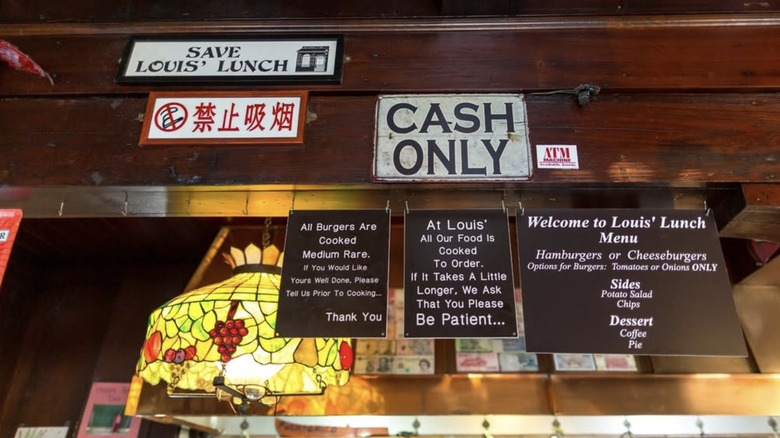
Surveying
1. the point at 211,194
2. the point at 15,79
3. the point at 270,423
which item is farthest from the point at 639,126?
the point at 270,423

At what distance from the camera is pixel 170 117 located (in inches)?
80.5

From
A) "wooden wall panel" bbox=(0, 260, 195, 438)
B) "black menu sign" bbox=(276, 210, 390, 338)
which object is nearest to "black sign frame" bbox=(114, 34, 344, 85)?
"black menu sign" bbox=(276, 210, 390, 338)

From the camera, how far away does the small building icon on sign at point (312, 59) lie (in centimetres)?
213

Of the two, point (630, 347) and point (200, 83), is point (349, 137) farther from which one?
point (630, 347)

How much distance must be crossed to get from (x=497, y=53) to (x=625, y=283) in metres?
1.05

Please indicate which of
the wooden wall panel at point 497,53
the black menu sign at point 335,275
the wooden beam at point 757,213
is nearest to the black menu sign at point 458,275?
the black menu sign at point 335,275

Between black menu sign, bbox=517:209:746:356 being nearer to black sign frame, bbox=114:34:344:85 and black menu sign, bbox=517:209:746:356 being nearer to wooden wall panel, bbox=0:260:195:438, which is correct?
black sign frame, bbox=114:34:344:85

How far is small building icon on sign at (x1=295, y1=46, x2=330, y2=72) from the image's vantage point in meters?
2.13

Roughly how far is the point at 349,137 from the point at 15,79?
1481 millimetres

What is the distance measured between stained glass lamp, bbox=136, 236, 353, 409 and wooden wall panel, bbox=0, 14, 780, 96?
0.94 meters

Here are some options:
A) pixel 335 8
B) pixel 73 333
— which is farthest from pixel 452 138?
pixel 73 333

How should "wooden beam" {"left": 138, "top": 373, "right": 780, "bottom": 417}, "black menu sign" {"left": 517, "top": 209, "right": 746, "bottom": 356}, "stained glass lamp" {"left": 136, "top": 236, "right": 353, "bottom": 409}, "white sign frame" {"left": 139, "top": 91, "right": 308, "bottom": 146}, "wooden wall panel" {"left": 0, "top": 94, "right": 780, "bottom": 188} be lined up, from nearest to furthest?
"black menu sign" {"left": 517, "top": 209, "right": 746, "bottom": 356} → "wooden wall panel" {"left": 0, "top": 94, "right": 780, "bottom": 188} → "white sign frame" {"left": 139, "top": 91, "right": 308, "bottom": 146} → "stained glass lamp" {"left": 136, "top": 236, "right": 353, "bottom": 409} → "wooden beam" {"left": 138, "top": 373, "right": 780, "bottom": 417}

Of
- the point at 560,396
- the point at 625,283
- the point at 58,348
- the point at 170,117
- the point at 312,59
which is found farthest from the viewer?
the point at 58,348

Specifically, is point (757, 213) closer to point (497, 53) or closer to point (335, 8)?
point (497, 53)
